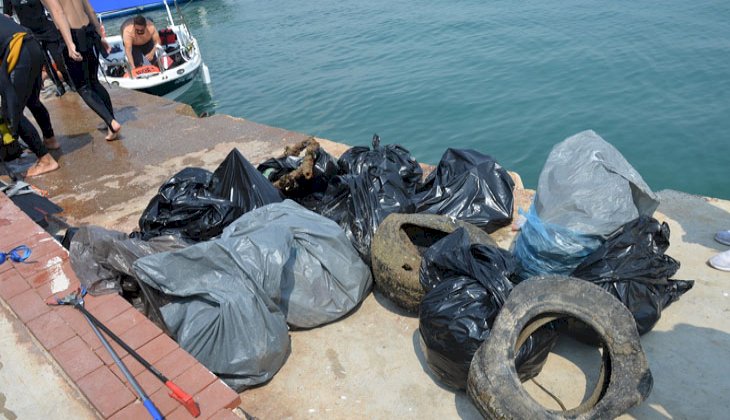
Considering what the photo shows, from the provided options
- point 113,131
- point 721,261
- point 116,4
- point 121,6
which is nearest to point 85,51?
point 113,131

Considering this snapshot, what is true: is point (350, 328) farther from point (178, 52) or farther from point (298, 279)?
point (178, 52)

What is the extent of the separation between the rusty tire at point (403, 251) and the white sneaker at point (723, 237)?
64.9 inches

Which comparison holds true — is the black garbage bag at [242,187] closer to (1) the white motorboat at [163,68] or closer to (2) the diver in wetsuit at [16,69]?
(2) the diver in wetsuit at [16,69]

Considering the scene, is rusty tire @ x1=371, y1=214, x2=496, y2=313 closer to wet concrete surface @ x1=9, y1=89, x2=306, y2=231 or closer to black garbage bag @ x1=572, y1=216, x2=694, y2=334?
black garbage bag @ x1=572, y1=216, x2=694, y2=334

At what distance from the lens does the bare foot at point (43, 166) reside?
5.76 m

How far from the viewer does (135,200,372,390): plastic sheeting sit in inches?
112

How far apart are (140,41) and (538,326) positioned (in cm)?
1183

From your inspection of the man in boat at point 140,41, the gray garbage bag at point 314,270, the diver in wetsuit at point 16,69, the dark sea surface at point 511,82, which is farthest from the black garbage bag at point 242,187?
the man in boat at point 140,41

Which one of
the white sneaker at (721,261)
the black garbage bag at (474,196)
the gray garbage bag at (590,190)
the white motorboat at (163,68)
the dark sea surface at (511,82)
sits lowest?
the dark sea surface at (511,82)

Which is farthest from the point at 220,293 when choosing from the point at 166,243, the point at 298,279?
the point at 166,243

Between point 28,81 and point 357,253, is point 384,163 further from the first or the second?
point 28,81

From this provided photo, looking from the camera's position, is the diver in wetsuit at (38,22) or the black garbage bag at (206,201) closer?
the black garbage bag at (206,201)

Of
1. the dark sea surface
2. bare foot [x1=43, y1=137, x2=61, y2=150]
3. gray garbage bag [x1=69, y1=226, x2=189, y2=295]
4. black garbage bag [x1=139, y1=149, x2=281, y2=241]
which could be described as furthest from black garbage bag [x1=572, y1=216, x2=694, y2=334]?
bare foot [x1=43, y1=137, x2=61, y2=150]

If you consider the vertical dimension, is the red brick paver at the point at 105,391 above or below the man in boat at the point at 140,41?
above
